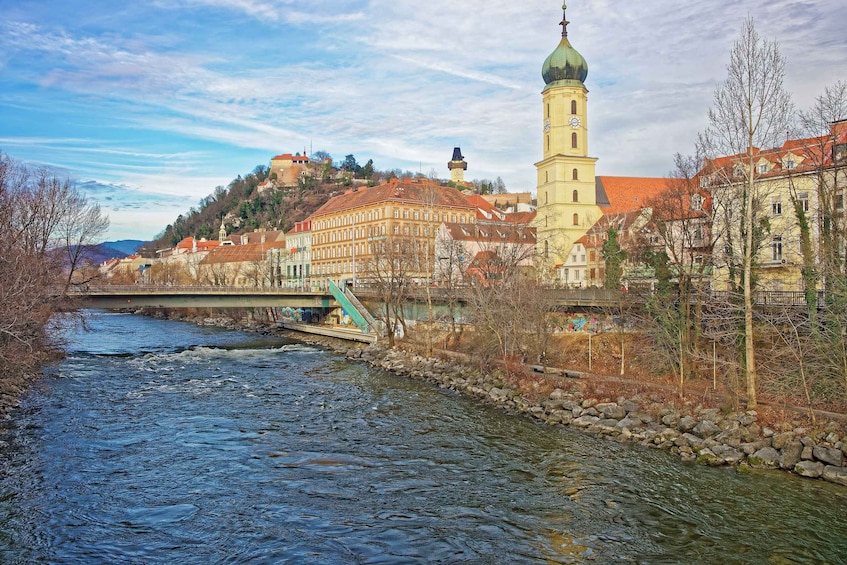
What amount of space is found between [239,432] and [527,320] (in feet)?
48.0

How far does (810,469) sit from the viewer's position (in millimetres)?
17031

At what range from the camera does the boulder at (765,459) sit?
17.9 m

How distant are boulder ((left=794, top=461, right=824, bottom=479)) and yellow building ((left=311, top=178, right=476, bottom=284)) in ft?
176

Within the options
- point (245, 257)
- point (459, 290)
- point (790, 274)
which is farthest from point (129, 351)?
point (245, 257)

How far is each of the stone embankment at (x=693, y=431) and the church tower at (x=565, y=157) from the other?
38386 millimetres

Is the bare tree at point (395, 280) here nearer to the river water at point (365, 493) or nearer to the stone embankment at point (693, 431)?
the stone embankment at point (693, 431)

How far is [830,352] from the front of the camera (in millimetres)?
20562

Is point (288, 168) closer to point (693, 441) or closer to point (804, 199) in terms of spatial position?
point (804, 199)

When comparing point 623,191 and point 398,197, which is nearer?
point 623,191

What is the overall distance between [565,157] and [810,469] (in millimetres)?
50261

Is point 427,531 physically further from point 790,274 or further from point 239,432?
point 790,274

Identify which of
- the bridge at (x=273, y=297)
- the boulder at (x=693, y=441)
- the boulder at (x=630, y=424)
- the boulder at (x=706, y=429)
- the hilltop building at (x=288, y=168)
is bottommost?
the boulder at (x=693, y=441)

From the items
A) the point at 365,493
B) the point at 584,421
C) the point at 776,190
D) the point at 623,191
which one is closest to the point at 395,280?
the point at 584,421

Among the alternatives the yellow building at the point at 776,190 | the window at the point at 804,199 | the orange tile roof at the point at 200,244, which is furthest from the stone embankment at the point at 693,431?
the orange tile roof at the point at 200,244
